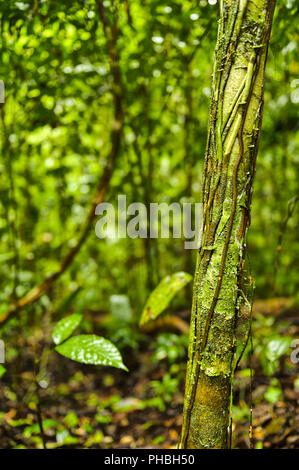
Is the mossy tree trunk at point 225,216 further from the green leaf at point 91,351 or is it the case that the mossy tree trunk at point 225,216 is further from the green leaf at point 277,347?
the green leaf at point 277,347

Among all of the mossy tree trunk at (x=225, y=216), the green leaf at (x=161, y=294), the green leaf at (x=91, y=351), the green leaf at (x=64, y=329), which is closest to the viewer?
the mossy tree trunk at (x=225, y=216)

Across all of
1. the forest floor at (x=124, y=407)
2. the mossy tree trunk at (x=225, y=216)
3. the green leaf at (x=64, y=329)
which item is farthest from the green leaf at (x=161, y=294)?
the forest floor at (x=124, y=407)

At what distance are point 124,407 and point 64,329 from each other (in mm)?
1077

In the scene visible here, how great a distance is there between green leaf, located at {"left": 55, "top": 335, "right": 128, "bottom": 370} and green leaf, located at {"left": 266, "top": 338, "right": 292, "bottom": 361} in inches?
25.7

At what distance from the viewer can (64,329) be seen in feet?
4.36

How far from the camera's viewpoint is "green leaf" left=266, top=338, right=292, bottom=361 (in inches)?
56.8

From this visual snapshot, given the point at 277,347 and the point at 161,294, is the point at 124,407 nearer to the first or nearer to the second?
the point at 161,294

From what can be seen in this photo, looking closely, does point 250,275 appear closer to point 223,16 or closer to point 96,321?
point 223,16

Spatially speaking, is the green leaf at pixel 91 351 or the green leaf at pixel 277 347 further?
the green leaf at pixel 277 347

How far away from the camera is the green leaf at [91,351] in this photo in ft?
3.91

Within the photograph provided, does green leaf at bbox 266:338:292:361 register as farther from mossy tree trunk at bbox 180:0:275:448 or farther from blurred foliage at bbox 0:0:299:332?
mossy tree trunk at bbox 180:0:275:448

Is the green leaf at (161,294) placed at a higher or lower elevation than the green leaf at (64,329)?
higher

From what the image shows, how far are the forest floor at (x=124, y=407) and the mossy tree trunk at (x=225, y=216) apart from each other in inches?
29.9

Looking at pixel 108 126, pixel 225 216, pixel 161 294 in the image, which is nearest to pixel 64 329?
pixel 161 294
